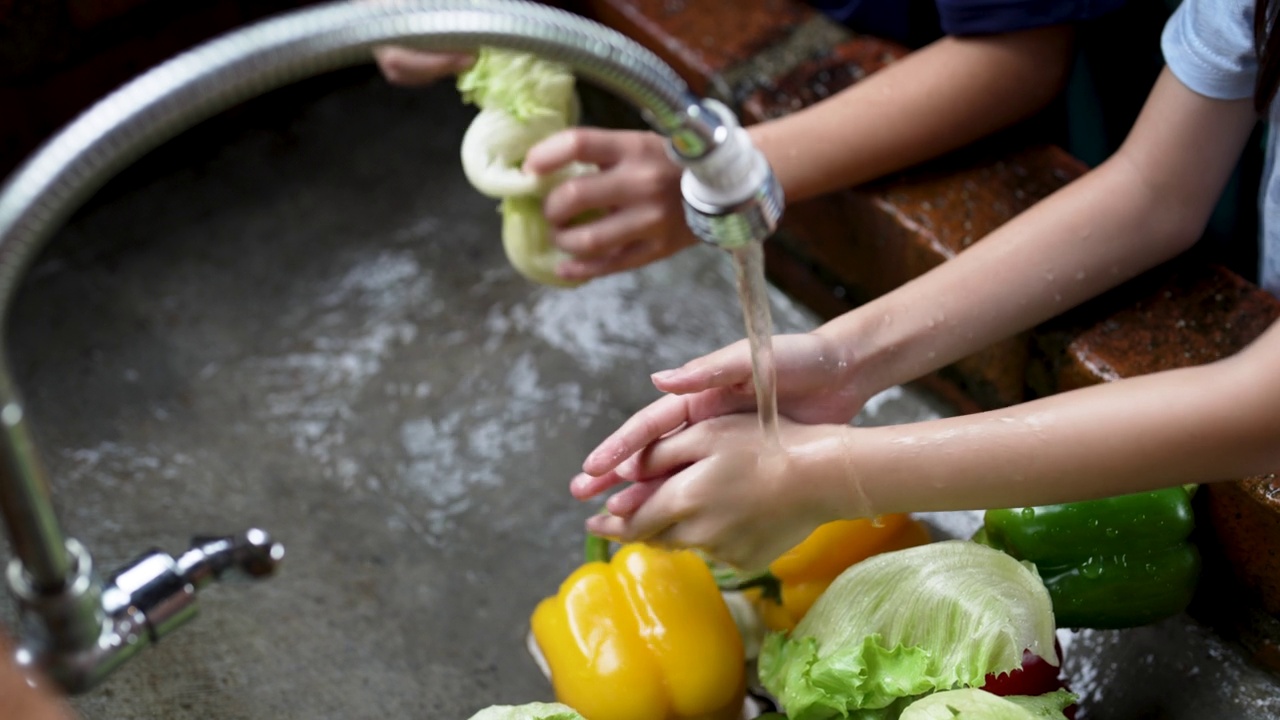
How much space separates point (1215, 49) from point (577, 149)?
2.64 feet

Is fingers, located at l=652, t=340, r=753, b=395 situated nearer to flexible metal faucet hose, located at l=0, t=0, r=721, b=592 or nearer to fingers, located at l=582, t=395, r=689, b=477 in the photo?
fingers, located at l=582, t=395, r=689, b=477

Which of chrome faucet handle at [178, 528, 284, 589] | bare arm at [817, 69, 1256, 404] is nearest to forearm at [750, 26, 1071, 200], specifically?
bare arm at [817, 69, 1256, 404]

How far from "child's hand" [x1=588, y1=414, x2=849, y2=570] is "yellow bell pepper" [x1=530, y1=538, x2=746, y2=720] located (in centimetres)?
15

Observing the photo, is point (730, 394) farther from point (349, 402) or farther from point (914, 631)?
point (349, 402)

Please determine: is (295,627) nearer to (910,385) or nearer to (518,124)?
(518,124)

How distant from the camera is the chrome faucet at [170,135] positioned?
722 millimetres

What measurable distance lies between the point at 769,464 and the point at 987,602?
0.92 feet

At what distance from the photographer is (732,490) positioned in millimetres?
1354

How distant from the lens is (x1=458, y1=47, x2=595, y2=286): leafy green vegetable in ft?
6.15

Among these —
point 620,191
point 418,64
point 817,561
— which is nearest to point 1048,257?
point 817,561

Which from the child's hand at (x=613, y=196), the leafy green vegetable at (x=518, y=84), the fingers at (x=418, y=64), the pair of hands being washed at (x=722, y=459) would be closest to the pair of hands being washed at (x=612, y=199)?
the child's hand at (x=613, y=196)

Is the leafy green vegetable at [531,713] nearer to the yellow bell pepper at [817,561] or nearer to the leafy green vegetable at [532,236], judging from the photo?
the yellow bell pepper at [817,561]

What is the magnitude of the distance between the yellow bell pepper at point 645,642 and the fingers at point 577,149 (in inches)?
21.4

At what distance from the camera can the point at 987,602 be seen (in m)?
1.36
